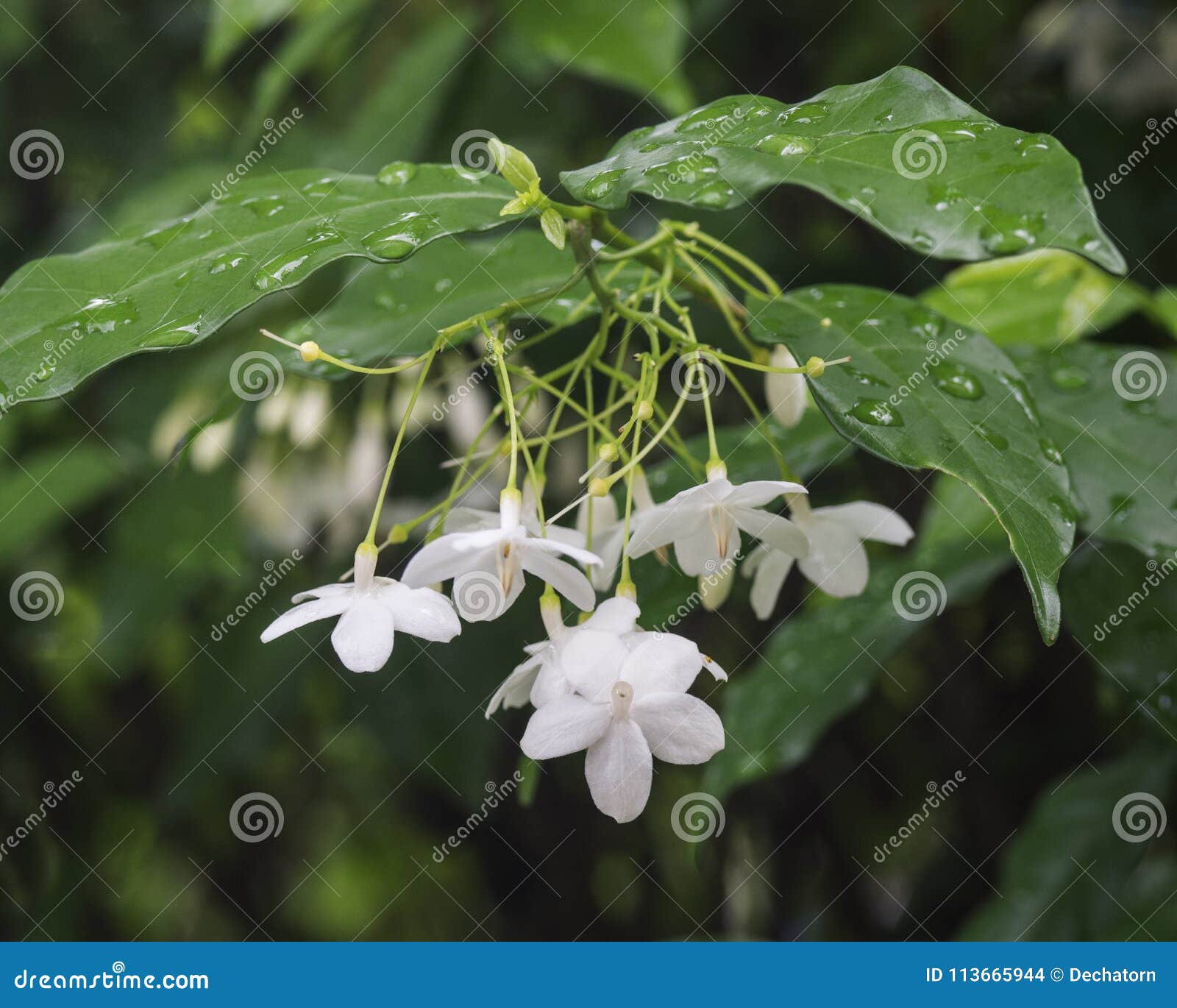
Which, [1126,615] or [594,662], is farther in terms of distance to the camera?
[1126,615]

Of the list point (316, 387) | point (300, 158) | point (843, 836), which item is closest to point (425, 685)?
point (316, 387)

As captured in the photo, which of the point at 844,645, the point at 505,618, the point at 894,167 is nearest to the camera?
the point at 894,167

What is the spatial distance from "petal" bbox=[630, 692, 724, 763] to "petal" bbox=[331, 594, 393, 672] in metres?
0.13

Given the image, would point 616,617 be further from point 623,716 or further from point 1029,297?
point 1029,297

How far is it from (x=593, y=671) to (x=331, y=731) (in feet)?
4.50

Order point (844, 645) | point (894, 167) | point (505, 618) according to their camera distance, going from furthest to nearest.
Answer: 1. point (505, 618)
2. point (844, 645)
3. point (894, 167)

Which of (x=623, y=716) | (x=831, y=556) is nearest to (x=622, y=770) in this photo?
(x=623, y=716)

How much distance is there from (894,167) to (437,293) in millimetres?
349

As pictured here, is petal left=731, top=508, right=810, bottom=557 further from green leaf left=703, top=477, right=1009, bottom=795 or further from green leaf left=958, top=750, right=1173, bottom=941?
green leaf left=958, top=750, right=1173, bottom=941

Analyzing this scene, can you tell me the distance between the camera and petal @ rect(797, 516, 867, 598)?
683mm

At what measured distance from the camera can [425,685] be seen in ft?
4.62

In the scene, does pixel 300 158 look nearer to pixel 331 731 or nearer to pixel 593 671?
pixel 331 731

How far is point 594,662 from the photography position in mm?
527

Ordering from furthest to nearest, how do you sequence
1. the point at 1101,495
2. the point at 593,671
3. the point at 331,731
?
the point at 331,731 < the point at 1101,495 < the point at 593,671
